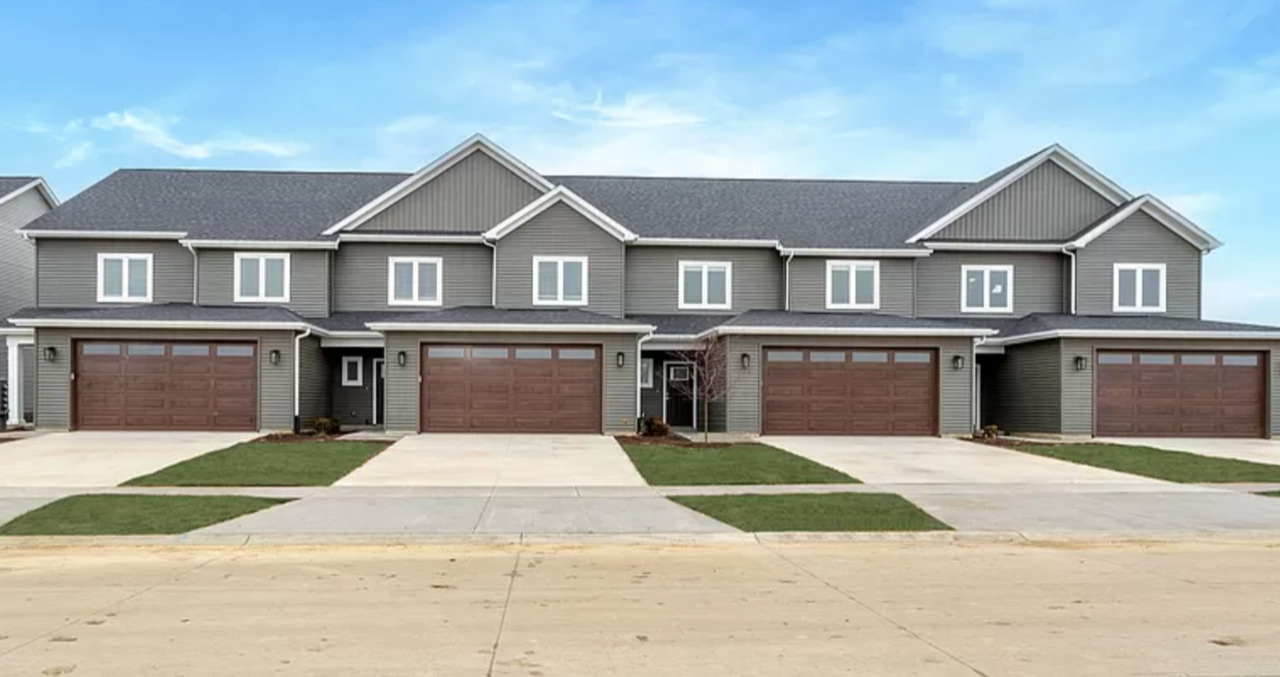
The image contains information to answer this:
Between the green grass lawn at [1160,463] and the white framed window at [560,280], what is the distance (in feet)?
43.1

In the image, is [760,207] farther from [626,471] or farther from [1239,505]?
[1239,505]

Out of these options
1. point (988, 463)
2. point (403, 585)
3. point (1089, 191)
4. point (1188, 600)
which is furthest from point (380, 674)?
point (1089, 191)

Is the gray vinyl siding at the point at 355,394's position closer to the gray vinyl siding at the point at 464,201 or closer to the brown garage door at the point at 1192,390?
the gray vinyl siding at the point at 464,201

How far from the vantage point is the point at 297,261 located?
28.3 m

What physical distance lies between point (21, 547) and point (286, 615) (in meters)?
5.53

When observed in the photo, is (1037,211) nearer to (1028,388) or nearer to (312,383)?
(1028,388)

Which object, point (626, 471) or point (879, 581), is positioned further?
point (626, 471)

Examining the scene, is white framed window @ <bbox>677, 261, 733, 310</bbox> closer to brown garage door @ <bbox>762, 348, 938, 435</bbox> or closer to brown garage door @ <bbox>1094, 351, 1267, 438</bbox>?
brown garage door @ <bbox>762, 348, 938, 435</bbox>

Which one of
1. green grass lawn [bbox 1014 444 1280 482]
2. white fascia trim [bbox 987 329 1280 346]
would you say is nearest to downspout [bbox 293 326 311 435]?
green grass lawn [bbox 1014 444 1280 482]

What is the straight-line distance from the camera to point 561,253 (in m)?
27.6

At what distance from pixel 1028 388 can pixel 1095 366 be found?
83.8 inches

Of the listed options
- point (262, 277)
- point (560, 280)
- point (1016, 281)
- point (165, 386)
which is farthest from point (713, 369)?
point (165, 386)

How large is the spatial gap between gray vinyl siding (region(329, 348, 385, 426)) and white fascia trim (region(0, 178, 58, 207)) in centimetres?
1396

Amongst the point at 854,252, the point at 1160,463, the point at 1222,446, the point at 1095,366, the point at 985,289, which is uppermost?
the point at 854,252
